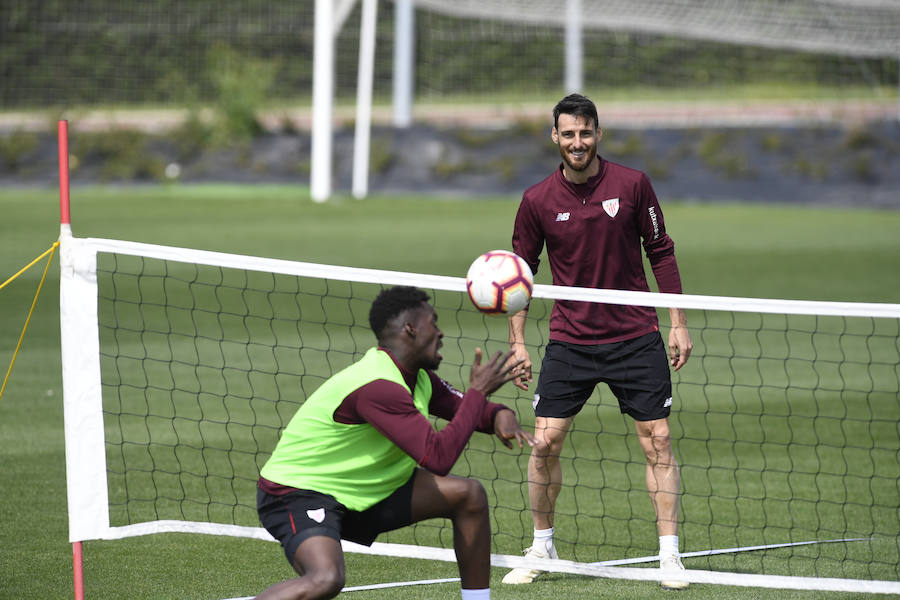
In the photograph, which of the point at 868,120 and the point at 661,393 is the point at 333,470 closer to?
the point at 661,393

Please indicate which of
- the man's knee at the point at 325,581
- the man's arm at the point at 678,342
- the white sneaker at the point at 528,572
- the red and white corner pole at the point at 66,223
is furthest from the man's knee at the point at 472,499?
the red and white corner pole at the point at 66,223

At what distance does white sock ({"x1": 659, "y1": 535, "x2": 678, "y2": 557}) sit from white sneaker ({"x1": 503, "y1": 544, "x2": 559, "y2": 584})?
1.95ft

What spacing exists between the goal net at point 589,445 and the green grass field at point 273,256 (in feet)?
0.70

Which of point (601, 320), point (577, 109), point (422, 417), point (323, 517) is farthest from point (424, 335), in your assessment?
point (577, 109)

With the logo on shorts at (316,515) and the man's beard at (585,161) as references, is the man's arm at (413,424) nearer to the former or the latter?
the logo on shorts at (316,515)

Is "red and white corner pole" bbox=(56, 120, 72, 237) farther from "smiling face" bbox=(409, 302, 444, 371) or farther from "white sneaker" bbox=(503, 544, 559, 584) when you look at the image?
"white sneaker" bbox=(503, 544, 559, 584)

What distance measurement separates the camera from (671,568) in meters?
6.55

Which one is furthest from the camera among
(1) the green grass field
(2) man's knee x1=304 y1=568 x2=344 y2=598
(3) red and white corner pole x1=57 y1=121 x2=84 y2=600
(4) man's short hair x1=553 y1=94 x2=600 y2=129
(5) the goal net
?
(1) the green grass field

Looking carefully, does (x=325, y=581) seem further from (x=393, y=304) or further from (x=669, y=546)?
(x=669, y=546)

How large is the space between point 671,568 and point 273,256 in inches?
599

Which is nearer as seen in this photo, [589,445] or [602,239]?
[602,239]

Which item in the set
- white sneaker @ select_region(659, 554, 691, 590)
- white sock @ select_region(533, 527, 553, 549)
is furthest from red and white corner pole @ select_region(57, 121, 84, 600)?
white sneaker @ select_region(659, 554, 691, 590)

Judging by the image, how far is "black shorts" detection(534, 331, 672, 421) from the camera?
6.74m

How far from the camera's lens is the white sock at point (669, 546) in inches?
261
